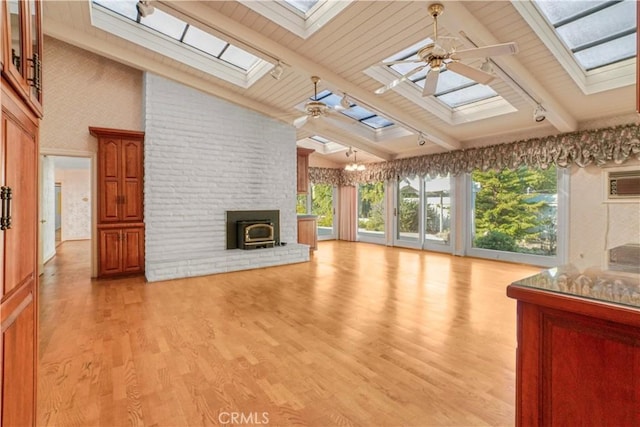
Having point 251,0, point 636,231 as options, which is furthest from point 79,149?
point 636,231

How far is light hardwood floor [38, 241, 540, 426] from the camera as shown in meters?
1.78

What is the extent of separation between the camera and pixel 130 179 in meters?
Answer: 5.05

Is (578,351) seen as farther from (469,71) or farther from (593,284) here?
(469,71)

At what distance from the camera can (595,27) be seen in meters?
3.36

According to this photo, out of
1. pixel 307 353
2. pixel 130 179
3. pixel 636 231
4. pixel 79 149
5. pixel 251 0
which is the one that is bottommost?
pixel 307 353

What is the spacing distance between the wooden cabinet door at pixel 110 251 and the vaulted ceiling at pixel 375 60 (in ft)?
8.86

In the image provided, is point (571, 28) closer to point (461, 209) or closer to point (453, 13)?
point (453, 13)

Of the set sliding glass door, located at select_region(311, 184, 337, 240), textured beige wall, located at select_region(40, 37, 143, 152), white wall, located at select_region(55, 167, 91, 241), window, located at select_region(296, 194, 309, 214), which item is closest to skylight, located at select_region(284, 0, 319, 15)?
textured beige wall, located at select_region(40, 37, 143, 152)

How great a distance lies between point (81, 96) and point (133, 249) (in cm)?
255

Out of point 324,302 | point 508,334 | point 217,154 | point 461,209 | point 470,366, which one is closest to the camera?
point 470,366

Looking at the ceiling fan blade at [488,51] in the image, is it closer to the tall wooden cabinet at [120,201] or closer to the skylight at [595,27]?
the skylight at [595,27]

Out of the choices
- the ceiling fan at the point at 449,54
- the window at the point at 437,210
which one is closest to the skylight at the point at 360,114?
the window at the point at 437,210

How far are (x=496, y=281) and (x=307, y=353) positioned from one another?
3637mm

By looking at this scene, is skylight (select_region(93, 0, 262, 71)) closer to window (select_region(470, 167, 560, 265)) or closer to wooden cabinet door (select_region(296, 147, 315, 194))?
wooden cabinet door (select_region(296, 147, 315, 194))
